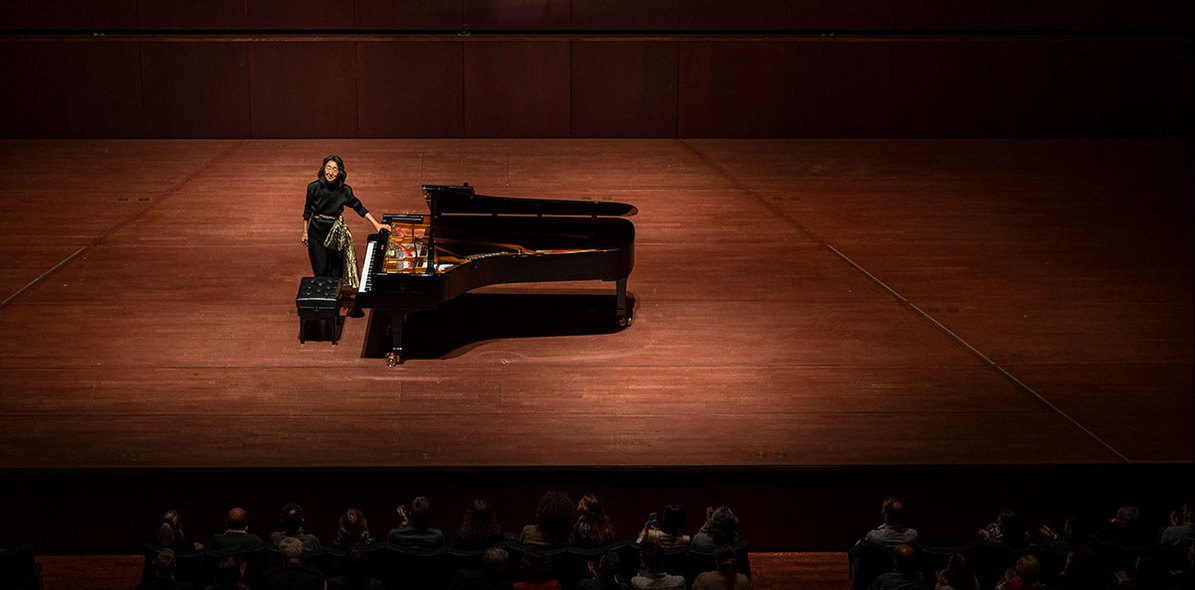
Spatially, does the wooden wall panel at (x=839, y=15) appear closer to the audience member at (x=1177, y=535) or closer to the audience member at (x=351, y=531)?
the audience member at (x=1177, y=535)

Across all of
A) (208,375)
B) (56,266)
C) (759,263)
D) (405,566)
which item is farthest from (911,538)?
(56,266)

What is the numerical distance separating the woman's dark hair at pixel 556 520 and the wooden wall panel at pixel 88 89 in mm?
10746

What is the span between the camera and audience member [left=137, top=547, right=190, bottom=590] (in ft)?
15.6

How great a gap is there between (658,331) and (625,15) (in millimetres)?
7251

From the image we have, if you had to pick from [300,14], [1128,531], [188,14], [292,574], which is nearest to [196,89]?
[188,14]

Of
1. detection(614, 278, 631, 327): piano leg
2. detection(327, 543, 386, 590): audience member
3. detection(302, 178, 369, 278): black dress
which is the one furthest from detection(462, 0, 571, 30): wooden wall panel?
detection(327, 543, 386, 590): audience member

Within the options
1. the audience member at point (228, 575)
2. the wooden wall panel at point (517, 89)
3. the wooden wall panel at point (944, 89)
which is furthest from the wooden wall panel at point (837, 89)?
the audience member at point (228, 575)

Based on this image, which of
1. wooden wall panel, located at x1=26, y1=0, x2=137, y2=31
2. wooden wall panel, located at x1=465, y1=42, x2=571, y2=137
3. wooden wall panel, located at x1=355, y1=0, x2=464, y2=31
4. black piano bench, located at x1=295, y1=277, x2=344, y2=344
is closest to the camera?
black piano bench, located at x1=295, y1=277, x2=344, y2=344

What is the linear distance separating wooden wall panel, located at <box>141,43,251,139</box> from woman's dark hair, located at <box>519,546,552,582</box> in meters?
10.9

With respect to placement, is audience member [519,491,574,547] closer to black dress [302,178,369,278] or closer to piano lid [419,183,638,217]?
black dress [302,178,369,278]

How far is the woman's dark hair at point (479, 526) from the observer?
5.41 metres

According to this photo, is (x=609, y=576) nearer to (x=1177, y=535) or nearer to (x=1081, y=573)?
(x=1081, y=573)

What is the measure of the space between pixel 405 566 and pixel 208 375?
287cm

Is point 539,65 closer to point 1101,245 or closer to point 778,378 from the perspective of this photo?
point 1101,245
